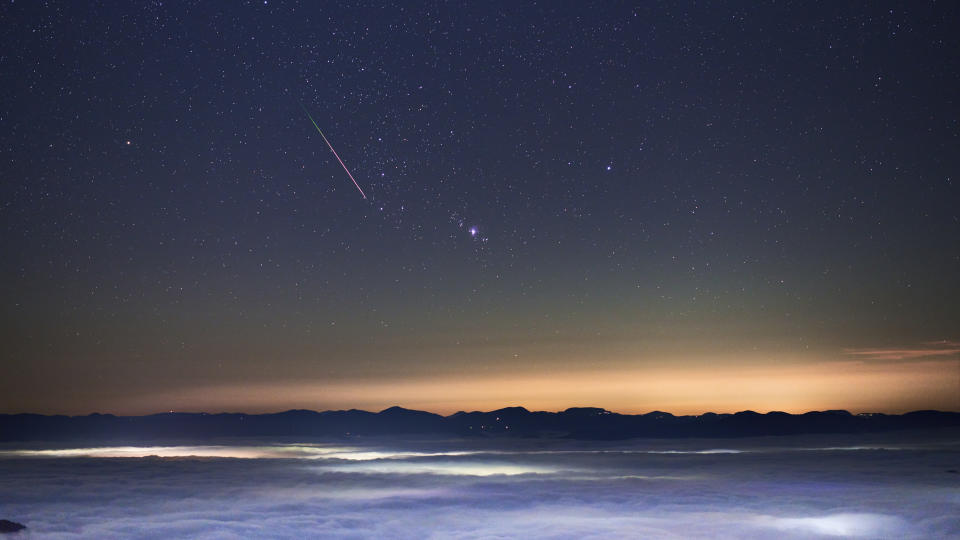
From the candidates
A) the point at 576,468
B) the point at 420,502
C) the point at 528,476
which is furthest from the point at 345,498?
the point at 576,468

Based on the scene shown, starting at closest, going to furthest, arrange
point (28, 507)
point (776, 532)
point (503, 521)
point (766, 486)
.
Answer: point (776, 532) → point (503, 521) → point (28, 507) → point (766, 486)

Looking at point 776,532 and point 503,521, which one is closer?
point 776,532

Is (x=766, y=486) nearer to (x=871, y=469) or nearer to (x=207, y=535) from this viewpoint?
(x=871, y=469)

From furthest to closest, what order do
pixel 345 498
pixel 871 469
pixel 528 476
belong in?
pixel 871 469
pixel 528 476
pixel 345 498

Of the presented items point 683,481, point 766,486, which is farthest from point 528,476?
point 766,486

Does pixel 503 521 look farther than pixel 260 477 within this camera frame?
No

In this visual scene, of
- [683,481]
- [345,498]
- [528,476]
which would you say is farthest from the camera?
[528,476]

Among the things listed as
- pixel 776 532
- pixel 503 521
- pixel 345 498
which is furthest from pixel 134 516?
pixel 776 532

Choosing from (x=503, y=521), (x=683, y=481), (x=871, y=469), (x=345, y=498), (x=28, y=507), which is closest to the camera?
(x=503, y=521)

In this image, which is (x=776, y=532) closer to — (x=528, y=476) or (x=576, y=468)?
(x=528, y=476)
